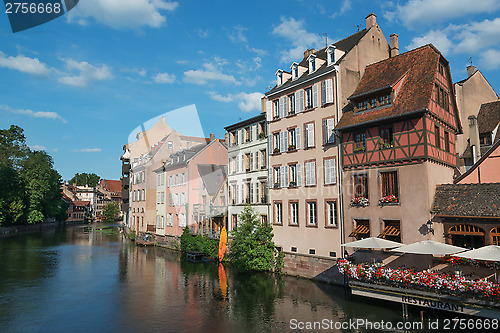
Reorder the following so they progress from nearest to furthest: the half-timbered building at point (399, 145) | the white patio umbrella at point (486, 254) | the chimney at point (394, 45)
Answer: the white patio umbrella at point (486, 254) → the half-timbered building at point (399, 145) → the chimney at point (394, 45)

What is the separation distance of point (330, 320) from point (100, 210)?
152 m

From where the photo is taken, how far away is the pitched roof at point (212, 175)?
47.5m

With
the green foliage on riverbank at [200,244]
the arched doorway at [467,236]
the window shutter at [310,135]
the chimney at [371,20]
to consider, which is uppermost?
the chimney at [371,20]

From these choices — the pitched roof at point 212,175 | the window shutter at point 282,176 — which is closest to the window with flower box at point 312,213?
the window shutter at point 282,176

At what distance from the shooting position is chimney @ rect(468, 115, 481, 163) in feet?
98.3

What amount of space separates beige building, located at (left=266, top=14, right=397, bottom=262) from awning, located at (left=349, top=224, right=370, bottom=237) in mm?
1300

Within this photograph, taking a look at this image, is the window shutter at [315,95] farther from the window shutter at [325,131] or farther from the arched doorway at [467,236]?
the arched doorway at [467,236]

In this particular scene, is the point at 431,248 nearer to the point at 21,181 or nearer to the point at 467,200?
the point at 467,200

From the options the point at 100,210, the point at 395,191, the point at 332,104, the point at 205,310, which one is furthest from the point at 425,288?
the point at 100,210

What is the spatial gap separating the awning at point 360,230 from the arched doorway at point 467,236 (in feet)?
16.5

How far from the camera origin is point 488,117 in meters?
32.6

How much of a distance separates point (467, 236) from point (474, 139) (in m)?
13.4

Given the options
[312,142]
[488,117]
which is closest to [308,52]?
[312,142]

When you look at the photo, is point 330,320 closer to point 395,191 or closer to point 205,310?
point 205,310
